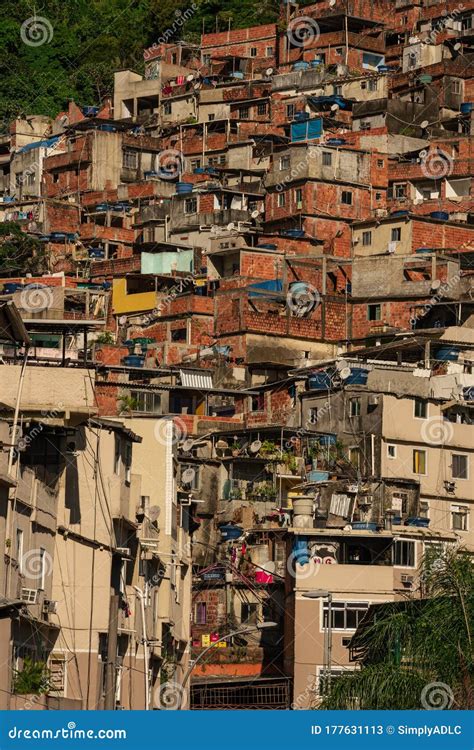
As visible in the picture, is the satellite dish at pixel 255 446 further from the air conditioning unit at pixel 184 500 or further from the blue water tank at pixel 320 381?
the air conditioning unit at pixel 184 500

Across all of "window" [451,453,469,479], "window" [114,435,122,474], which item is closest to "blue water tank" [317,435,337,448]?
"window" [451,453,469,479]

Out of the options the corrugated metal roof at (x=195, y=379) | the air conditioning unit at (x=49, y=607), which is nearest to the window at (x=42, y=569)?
the air conditioning unit at (x=49, y=607)

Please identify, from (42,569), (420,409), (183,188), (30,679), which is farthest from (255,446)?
(183,188)

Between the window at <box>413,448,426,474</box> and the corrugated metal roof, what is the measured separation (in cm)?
1145

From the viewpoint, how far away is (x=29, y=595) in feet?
121

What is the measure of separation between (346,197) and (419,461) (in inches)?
1010

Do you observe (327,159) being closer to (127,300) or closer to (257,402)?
(127,300)

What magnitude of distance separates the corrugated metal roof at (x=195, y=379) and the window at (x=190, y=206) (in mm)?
19031

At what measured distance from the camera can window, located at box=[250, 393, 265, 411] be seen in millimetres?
73812

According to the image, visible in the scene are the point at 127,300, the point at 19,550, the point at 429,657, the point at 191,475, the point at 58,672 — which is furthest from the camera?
the point at 127,300

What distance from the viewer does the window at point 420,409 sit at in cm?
6494

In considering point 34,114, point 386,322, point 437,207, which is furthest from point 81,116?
point 386,322

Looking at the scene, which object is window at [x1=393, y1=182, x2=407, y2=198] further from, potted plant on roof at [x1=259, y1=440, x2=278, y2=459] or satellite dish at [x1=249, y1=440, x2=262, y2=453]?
satellite dish at [x1=249, y1=440, x2=262, y2=453]

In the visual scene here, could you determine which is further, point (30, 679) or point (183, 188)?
point (183, 188)
